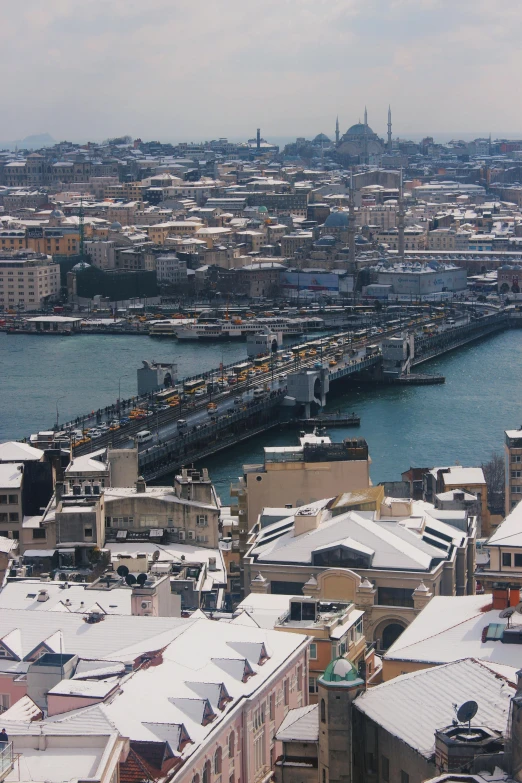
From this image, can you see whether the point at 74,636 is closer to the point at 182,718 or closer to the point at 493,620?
the point at 182,718

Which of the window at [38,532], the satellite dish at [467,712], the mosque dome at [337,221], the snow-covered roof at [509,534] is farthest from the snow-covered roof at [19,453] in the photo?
the mosque dome at [337,221]

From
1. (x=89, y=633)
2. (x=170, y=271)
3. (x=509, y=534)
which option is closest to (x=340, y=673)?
(x=89, y=633)

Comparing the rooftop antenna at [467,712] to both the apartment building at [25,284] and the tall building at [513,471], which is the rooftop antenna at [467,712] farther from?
the apartment building at [25,284]

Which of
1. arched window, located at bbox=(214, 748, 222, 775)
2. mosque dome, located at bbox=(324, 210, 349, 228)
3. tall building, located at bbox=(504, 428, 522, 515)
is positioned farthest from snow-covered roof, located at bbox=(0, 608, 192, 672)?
mosque dome, located at bbox=(324, 210, 349, 228)

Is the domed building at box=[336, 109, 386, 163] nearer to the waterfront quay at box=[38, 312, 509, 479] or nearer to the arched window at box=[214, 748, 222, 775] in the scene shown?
the waterfront quay at box=[38, 312, 509, 479]

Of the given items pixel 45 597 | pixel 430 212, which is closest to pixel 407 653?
pixel 45 597

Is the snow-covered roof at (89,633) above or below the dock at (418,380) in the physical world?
above
